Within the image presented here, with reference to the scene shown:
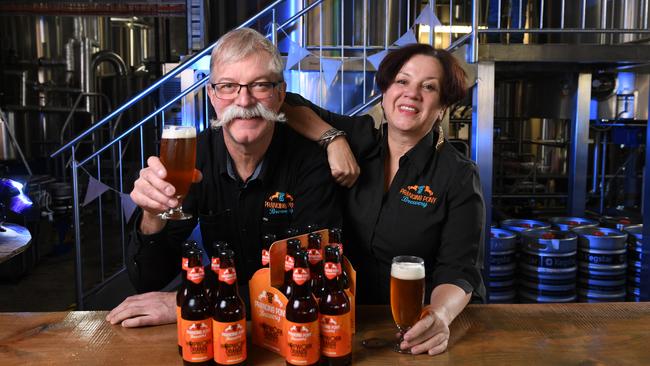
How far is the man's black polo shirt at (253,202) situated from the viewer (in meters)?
1.70

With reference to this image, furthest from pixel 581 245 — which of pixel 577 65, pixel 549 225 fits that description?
pixel 577 65

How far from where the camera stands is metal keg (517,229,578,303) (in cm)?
315

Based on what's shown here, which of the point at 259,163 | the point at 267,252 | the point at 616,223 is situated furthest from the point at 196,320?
the point at 616,223

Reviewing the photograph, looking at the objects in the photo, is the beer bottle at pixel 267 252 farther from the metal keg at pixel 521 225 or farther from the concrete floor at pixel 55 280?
the concrete floor at pixel 55 280

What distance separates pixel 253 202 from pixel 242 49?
1.60 ft

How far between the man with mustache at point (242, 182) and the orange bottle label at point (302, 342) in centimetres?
42

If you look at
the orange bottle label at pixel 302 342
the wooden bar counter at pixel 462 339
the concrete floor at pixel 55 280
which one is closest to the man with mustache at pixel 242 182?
the wooden bar counter at pixel 462 339

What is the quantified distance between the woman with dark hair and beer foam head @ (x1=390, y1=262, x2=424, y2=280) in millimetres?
423

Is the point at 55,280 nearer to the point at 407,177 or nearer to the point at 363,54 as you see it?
the point at 363,54

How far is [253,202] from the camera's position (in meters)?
1.75

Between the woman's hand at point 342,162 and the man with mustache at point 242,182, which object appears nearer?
the man with mustache at point 242,182

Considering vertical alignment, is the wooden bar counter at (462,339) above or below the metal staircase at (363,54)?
below

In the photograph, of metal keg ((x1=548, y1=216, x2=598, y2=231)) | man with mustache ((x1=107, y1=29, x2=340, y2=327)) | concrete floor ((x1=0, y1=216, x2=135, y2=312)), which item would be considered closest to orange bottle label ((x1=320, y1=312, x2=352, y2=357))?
man with mustache ((x1=107, y1=29, x2=340, y2=327))

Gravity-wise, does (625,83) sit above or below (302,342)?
above
